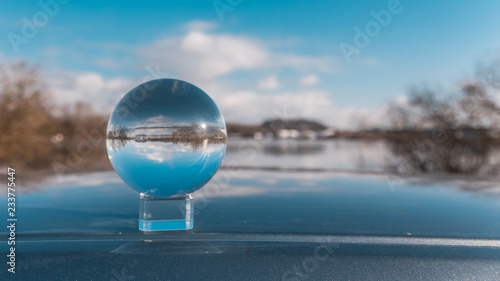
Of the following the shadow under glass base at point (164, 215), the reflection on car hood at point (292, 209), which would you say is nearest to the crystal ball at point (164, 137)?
the shadow under glass base at point (164, 215)

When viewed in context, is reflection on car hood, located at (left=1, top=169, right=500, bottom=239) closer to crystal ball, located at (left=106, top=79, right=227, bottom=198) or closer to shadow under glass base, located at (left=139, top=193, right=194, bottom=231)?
shadow under glass base, located at (left=139, top=193, right=194, bottom=231)

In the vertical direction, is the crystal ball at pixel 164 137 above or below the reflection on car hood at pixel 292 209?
above

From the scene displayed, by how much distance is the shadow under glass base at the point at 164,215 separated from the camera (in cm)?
203

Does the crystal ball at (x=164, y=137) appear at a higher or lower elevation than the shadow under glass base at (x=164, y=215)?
higher

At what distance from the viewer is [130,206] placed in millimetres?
2686

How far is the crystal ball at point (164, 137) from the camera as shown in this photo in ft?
6.79

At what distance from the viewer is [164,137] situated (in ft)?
6.73

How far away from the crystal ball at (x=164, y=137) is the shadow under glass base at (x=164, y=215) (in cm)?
12

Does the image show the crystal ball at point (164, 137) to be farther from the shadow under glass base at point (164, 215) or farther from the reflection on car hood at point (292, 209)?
the reflection on car hood at point (292, 209)

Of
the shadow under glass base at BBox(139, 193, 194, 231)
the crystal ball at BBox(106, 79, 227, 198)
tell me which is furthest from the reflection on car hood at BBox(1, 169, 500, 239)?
the crystal ball at BBox(106, 79, 227, 198)

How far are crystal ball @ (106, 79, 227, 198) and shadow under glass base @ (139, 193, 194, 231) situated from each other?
12 centimetres

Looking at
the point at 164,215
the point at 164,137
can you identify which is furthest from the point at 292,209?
the point at 164,137

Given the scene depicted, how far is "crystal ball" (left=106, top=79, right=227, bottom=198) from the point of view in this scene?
2068 millimetres

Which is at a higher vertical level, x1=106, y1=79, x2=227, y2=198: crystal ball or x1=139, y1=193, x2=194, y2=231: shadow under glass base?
x1=106, y1=79, x2=227, y2=198: crystal ball
